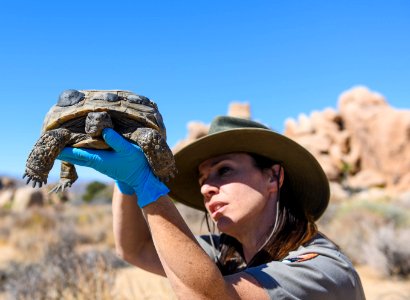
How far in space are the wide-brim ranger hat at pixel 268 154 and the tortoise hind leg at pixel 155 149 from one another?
0.74 metres

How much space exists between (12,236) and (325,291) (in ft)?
53.2

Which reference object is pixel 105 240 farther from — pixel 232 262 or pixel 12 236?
pixel 232 262

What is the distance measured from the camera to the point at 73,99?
203 cm

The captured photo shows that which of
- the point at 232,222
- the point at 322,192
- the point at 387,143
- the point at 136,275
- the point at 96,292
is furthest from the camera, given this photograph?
the point at 387,143

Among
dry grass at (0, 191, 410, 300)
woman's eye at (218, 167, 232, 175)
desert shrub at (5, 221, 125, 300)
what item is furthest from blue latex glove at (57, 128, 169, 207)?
desert shrub at (5, 221, 125, 300)

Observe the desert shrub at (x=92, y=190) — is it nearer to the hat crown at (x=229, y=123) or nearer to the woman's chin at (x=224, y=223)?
the hat crown at (x=229, y=123)

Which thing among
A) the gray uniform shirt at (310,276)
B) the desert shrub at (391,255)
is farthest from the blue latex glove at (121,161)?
the desert shrub at (391,255)

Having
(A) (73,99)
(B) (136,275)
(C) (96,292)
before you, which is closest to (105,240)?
(B) (136,275)

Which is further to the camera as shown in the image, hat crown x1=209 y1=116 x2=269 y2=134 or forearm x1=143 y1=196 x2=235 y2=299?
hat crown x1=209 y1=116 x2=269 y2=134

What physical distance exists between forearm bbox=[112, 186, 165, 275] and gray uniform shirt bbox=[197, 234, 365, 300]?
101 cm

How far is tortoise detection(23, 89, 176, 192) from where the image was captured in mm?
1962

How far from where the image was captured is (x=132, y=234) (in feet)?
9.30

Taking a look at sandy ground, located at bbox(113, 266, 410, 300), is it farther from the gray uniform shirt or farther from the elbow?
the gray uniform shirt

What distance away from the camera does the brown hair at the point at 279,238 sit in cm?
243
